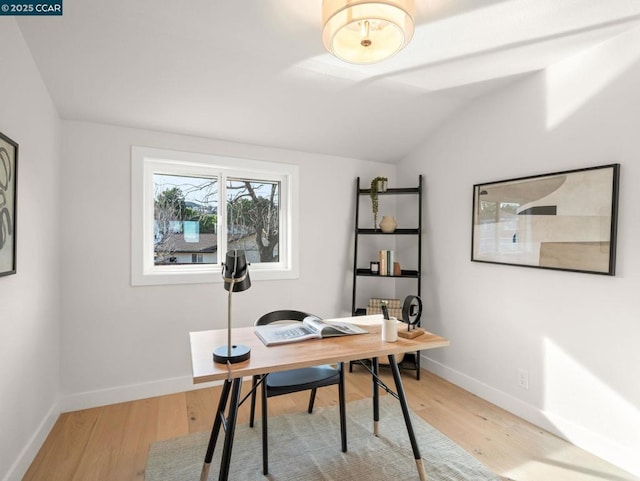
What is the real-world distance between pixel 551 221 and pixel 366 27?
1.66 meters

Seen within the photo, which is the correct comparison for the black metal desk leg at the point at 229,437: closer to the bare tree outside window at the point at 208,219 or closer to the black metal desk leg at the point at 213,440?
the black metal desk leg at the point at 213,440

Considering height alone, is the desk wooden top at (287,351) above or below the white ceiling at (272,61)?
below

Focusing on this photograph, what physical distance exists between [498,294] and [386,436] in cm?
130

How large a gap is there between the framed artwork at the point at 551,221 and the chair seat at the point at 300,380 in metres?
1.51

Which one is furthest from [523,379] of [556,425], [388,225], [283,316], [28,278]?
[28,278]

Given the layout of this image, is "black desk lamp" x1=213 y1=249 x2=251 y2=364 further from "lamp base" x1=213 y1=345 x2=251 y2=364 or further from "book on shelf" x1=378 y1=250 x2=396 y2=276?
"book on shelf" x1=378 y1=250 x2=396 y2=276

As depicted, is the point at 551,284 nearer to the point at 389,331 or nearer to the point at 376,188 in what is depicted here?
the point at 389,331

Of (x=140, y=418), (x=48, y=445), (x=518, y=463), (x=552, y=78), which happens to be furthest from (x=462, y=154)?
(x=48, y=445)

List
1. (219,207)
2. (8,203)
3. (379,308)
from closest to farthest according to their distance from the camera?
(8,203) → (219,207) → (379,308)

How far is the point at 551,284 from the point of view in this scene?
217 centimetres

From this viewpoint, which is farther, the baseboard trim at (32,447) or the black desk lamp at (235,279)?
the baseboard trim at (32,447)

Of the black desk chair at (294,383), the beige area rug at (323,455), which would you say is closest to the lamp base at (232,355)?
the black desk chair at (294,383)

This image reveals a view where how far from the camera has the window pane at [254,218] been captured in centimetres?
299

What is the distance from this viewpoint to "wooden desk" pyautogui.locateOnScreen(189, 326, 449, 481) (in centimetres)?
131
